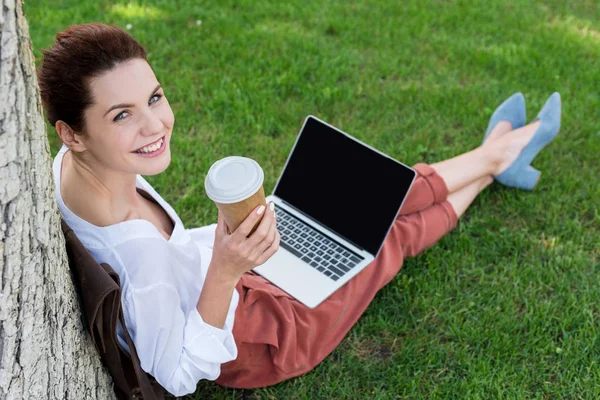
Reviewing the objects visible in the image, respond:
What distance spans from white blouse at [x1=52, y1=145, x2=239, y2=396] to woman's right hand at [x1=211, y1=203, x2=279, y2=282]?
0.64ft

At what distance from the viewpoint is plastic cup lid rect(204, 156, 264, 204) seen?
1836 mm

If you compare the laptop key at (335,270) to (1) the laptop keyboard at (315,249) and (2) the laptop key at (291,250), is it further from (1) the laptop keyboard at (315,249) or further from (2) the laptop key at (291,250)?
(2) the laptop key at (291,250)

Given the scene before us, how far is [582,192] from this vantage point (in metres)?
3.81

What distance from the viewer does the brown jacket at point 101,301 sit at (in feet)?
6.54

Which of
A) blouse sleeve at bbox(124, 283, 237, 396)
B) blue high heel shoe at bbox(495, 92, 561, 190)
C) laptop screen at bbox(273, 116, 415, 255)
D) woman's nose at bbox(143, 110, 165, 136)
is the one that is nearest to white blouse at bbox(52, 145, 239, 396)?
blouse sleeve at bbox(124, 283, 237, 396)

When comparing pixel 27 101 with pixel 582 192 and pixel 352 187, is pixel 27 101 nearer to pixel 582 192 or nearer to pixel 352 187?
pixel 352 187

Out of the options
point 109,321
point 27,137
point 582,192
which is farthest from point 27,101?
point 582,192

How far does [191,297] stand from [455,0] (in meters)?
4.00

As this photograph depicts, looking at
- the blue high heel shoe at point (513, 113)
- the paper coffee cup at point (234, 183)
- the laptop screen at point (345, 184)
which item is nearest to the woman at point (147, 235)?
the paper coffee cup at point (234, 183)

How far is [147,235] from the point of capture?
86.9 inches

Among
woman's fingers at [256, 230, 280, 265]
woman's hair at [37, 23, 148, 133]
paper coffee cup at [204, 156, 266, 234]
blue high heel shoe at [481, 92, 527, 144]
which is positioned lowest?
blue high heel shoe at [481, 92, 527, 144]

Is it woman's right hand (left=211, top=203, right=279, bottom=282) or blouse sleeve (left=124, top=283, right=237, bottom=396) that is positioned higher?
woman's right hand (left=211, top=203, right=279, bottom=282)

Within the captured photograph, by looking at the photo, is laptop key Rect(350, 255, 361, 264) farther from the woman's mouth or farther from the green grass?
the woman's mouth

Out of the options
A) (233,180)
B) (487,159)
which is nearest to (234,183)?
(233,180)
